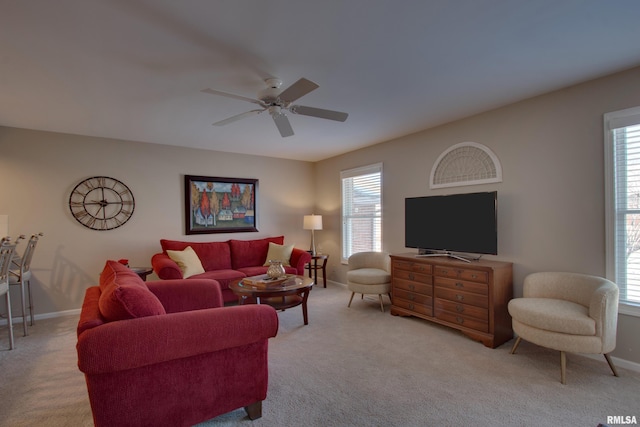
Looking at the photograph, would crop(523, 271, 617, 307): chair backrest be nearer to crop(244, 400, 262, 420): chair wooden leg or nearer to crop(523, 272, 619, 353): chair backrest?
crop(523, 272, 619, 353): chair backrest

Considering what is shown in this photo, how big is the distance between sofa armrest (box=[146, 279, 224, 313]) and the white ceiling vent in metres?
3.01

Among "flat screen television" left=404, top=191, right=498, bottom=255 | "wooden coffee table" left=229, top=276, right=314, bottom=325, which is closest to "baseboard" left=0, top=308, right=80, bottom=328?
"wooden coffee table" left=229, top=276, right=314, bottom=325

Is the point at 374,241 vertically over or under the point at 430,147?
under

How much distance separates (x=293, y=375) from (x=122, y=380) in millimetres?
1314

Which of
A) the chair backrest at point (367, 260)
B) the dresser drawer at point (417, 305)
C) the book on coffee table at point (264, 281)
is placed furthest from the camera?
the chair backrest at point (367, 260)

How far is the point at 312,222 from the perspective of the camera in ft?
18.9

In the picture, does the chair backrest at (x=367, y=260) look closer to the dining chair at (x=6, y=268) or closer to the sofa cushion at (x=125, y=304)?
the sofa cushion at (x=125, y=304)

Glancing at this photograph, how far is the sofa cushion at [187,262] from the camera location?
429cm

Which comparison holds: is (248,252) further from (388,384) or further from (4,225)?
(388,384)

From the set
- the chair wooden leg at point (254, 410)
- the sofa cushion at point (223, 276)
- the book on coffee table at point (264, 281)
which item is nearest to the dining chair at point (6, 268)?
the sofa cushion at point (223, 276)

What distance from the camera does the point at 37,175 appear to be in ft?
13.2

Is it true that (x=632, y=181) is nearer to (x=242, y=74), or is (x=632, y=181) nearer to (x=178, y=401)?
(x=242, y=74)

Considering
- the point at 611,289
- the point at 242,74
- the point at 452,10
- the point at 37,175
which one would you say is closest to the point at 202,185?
the point at 37,175

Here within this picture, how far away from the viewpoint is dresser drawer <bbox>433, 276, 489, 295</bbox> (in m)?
3.10
